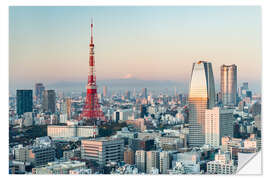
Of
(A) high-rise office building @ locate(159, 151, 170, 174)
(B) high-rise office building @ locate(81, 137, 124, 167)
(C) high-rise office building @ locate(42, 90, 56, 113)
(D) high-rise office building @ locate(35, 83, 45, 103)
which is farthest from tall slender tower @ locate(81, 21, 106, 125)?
(A) high-rise office building @ locate(159, 151, 170, 174)

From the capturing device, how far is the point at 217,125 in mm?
6551

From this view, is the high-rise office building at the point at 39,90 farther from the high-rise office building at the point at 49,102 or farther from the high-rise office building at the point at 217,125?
the high-rise office building at the point at 217,125

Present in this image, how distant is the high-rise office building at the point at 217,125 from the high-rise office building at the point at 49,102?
8.29 ft

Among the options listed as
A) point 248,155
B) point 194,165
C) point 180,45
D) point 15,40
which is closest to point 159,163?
point 194,165

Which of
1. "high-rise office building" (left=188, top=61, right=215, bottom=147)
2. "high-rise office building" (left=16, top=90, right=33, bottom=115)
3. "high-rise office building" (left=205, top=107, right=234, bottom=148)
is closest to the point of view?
"high-rise office building" (left=16, top=90, right=33, bottom=115)

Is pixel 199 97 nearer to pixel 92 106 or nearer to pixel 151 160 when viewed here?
pixel 92 106

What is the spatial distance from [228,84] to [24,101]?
329 cm

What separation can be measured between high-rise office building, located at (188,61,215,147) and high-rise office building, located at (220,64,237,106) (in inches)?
10.0

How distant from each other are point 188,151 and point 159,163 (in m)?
0.80

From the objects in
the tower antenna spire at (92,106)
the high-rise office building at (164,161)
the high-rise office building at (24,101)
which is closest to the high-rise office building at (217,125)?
the high-rise office building at (164,161)

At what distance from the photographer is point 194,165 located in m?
4.67

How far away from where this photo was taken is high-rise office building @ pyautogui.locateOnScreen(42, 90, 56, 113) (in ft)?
20.4

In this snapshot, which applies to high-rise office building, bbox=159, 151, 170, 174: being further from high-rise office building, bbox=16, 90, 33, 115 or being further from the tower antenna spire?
high-rise office building, bbox=16, 90, 33, 115

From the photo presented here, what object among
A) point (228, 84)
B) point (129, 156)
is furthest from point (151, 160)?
point (228, 84)
